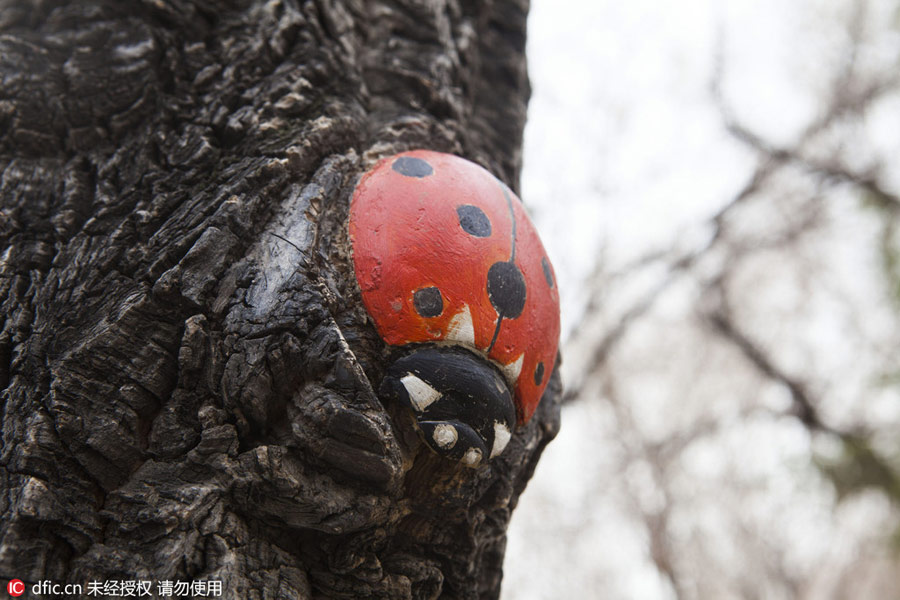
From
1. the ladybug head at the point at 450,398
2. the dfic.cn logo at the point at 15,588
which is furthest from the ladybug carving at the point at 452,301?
the dfic.cn logo at the point at 15,588

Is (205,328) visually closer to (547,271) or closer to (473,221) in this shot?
(473,221)

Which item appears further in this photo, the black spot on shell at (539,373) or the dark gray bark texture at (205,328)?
the black spot on shell at (539,373)

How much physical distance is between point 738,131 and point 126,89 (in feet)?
19.0

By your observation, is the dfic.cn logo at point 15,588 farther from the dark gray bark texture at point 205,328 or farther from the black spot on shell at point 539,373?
the black spot on shell at point 539,373

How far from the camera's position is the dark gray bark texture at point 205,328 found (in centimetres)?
103

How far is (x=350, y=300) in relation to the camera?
1.16 metres

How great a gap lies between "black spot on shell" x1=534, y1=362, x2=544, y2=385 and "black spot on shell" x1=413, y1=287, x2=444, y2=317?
0.24m

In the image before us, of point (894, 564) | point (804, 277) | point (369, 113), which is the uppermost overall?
point (369, 113)

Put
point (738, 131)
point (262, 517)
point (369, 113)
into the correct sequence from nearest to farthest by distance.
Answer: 1. point (262, 517)
2. point (369, 113)
3. point (738, 131)

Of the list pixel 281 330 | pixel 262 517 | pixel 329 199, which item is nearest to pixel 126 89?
pixel 329 199

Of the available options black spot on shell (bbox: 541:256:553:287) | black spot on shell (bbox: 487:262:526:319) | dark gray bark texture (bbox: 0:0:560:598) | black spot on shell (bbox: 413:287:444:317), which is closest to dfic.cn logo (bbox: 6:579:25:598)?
dark gray bark texture (bbox: 0:0:560:598)

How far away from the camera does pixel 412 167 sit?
49.9 inches

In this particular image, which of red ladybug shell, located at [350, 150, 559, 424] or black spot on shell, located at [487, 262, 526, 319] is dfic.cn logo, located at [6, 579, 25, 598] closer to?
red ladybug shell, located at [350, 150, 559, 424]

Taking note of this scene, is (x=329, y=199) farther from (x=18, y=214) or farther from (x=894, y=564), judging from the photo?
(x=894, y=564)
